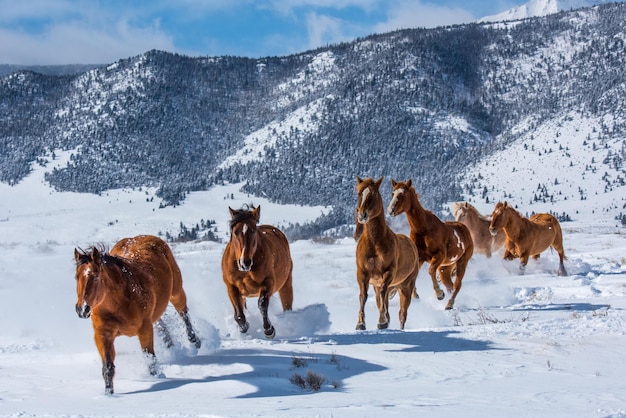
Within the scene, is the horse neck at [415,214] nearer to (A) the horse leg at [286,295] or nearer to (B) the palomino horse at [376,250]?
(B) the palomino horse at [376,250]

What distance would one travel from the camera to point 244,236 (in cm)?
746

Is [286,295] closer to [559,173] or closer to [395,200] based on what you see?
[395,200]

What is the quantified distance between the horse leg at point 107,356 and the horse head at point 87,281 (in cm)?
46

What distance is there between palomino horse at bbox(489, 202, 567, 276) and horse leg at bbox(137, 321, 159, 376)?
10715 mm

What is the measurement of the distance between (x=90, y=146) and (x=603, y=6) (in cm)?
13498

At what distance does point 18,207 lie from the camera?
105 meters

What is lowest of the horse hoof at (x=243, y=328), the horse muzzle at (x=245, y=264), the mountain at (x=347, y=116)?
the horse hoof at (x=243, y=328)

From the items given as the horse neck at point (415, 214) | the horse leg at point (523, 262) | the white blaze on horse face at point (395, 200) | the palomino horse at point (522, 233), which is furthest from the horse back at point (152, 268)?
the horse leg at point (523, 262)

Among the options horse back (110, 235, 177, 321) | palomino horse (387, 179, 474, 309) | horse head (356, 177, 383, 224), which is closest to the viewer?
horse back (110, 235, 177, 321)

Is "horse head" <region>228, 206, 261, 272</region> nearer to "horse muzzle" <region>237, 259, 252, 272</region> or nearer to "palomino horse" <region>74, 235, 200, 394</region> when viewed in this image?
"horse muzzle" <region>237, 259, 252, 272</region>

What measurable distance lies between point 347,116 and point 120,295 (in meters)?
135

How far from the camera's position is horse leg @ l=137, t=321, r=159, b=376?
6059mm

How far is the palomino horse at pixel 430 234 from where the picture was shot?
415 inches

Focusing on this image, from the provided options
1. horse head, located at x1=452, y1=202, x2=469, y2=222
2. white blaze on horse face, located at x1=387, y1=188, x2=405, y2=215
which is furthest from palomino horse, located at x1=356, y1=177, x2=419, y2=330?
horse head, located at x1=452, y1=202, x2=469, y2=222
